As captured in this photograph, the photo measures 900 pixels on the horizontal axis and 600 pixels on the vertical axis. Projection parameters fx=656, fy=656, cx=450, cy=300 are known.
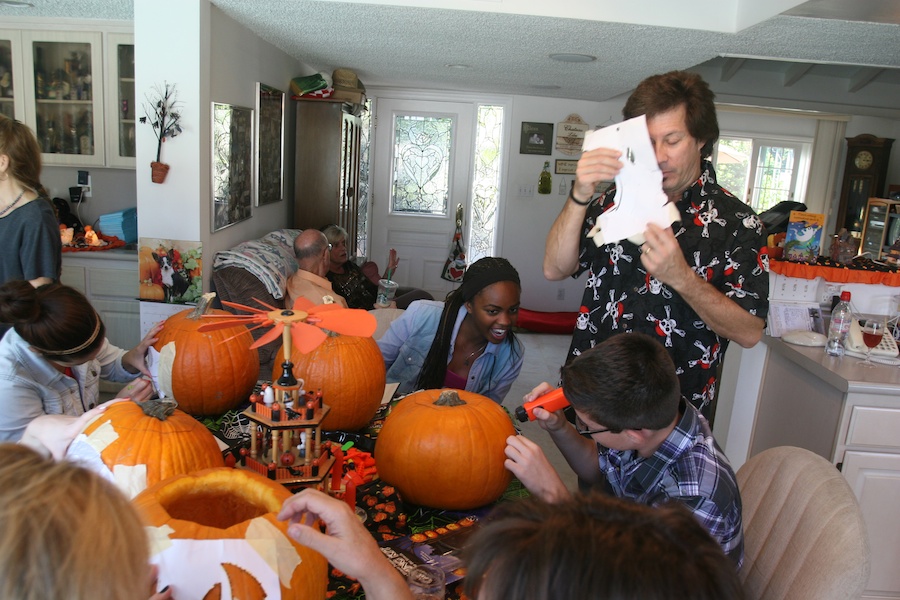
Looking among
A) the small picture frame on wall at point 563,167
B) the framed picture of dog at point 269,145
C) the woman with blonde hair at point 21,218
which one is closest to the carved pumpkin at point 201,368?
the woman with blonde hair at point 21,218

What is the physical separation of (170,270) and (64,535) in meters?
3.28

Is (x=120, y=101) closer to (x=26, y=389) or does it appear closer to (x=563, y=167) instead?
(x=26, y=389)

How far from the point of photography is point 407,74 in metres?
6.31

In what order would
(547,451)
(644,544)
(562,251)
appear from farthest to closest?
(547,451)
(562,251)
(644,544)

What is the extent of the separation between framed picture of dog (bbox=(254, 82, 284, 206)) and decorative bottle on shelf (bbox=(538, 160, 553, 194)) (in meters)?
3.11

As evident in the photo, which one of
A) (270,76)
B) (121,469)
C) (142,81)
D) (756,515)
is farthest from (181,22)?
(756,515)

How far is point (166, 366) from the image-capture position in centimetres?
185

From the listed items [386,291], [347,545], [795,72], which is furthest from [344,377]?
[795,72]

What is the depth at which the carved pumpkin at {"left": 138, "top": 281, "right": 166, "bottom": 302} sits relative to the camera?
3650mm

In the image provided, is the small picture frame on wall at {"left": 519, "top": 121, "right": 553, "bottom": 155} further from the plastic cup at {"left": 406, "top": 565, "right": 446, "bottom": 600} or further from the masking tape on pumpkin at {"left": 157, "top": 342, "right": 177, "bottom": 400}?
the plastic cup at {"left": 406, "top": 565, "right": 446, "bottom": 600}

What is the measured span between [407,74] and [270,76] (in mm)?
1781

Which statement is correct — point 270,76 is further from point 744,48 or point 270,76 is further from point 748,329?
point 748,329

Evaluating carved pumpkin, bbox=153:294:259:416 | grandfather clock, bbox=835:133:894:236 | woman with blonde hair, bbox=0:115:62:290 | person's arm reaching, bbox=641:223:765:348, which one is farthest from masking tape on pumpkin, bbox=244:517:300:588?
grandfather clock, bbox=835:133:894:236

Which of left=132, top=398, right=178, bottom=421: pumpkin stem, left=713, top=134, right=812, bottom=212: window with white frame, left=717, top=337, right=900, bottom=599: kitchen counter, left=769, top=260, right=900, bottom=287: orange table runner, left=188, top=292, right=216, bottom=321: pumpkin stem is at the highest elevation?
left=713, top=134, right=812, bottom=212: window with white frame
